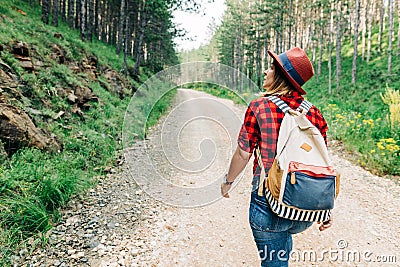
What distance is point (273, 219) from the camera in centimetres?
178

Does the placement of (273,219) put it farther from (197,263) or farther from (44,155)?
(44,155)

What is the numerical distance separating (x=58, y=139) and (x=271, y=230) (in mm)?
4834

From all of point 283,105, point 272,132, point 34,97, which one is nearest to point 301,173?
point 272,132

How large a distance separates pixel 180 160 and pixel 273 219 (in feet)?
6.05

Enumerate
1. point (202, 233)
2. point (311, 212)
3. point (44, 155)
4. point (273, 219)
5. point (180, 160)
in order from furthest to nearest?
point (44, 155)
point (202, 233)
point (180, 160)
point (273, 219)
point (311, 212)

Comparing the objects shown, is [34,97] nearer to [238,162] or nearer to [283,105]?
[238,162]

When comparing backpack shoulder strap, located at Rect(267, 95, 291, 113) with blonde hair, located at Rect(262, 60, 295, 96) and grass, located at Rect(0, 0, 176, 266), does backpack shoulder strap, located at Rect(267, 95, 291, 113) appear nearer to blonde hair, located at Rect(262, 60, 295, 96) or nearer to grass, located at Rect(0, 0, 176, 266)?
blonde hair, located at Rect(262, 60, 295, 96)

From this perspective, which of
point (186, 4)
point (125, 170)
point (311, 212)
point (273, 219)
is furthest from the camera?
point (186, 4)

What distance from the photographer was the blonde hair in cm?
177

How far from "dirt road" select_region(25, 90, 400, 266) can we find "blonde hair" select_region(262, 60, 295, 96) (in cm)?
63

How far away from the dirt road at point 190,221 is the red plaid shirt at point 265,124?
0.63 meters

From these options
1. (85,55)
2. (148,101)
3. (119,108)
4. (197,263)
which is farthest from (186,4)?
(197,263)

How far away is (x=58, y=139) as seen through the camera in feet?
17.7

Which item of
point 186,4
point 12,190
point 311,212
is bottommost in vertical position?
point 12,190
